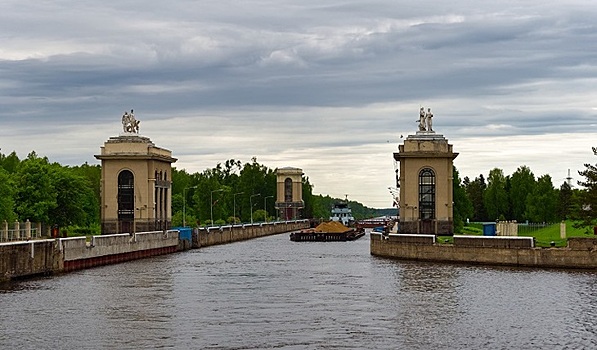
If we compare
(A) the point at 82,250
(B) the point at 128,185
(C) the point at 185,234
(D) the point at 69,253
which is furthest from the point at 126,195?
(D) the point at 69,253

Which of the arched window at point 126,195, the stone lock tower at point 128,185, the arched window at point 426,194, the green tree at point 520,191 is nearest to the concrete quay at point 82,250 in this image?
the stone lock tower at point 128,185

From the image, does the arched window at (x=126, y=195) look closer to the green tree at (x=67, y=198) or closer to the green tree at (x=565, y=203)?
the green tree at (x=67, y=198)

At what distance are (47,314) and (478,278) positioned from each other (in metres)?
28.7

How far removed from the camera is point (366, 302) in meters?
52.2

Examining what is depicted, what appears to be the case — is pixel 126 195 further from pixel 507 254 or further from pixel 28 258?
pixel 507 254

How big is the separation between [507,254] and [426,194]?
2798 centimetres

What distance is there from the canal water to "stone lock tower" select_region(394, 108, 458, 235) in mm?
27399

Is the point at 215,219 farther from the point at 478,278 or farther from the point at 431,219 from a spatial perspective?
the point at 478,278

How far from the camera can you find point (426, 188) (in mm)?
102812

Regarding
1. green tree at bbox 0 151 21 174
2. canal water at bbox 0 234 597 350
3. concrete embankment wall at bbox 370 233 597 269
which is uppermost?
green tree at bbox 0 151 21 174

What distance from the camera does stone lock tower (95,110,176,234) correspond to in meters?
113

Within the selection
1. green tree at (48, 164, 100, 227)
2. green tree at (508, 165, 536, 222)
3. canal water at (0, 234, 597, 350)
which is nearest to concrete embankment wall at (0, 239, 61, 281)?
canal water at (0, 234, 597, 350)

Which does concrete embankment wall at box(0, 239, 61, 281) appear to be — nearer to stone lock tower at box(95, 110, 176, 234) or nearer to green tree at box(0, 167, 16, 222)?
green tree at box(0, 167, 16, 222)

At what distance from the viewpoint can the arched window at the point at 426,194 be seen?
10281 centimetres
